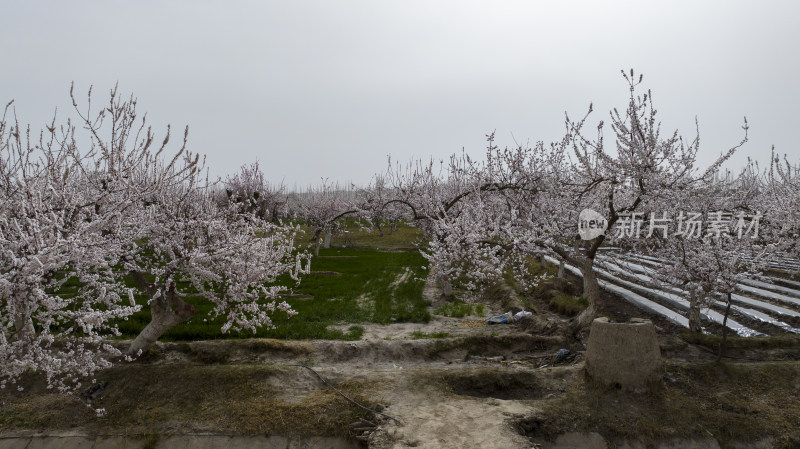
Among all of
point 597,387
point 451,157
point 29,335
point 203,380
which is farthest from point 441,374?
point 451,157

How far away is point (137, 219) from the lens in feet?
32.2

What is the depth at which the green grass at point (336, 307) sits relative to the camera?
10.8m

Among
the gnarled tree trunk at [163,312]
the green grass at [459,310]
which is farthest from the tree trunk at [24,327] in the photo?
the green grass at [459,310]

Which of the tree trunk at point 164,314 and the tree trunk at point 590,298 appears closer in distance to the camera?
the tree trunk at point 164,314

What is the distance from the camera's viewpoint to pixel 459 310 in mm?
14000

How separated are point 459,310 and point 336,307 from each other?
359 cm

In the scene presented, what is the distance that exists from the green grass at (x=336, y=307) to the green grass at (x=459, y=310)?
0.52 m

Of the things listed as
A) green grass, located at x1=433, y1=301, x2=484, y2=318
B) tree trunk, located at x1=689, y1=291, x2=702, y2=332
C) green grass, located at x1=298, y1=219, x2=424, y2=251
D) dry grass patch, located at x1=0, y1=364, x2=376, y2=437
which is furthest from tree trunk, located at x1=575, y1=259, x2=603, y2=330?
green grass, located at x1=298, y1=219, x2=424, y2=251

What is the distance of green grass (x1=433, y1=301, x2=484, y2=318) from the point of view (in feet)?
44.4

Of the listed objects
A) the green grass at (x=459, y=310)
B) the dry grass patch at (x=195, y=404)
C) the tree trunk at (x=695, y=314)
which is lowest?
the dry grass patch at (x=195, y=404)

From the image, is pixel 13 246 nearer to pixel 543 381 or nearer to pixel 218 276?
pixel 218 276

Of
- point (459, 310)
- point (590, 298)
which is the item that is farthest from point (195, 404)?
point (459, 310)

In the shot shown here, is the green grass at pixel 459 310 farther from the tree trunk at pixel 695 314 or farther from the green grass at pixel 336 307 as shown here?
the tree trunk at pixel 695 314

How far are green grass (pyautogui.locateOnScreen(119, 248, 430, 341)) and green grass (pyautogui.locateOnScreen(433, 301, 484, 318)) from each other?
0.52 metres
